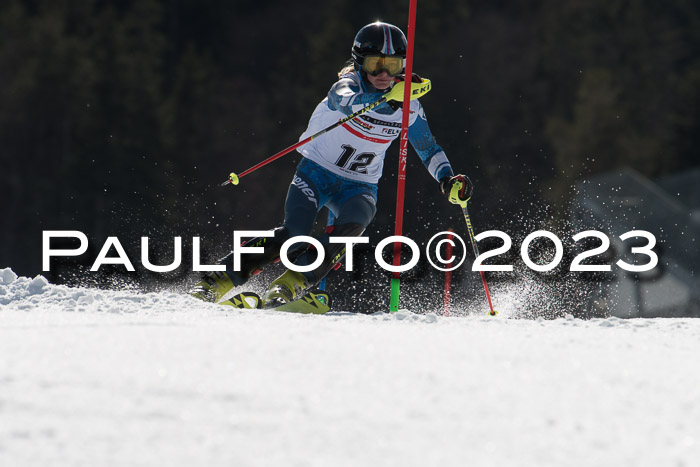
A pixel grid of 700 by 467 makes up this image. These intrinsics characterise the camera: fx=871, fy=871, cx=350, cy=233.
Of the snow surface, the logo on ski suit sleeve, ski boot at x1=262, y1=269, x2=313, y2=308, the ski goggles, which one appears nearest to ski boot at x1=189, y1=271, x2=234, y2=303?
ski boot at x1=262, y1=269, x2=313, y2=308

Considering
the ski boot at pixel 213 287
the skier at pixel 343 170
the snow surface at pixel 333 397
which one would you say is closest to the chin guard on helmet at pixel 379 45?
the skier at pixel 343 170

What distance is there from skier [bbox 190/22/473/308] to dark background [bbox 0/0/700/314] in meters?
11.0

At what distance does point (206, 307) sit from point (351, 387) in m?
1.58

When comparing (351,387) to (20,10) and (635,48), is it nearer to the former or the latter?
(20,10)

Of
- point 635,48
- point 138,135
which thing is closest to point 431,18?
point 635,48

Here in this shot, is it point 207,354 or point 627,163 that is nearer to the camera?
point 207,354

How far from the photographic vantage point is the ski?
12.8 ft

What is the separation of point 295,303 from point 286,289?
12 centimetres

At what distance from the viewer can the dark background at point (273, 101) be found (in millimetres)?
18250

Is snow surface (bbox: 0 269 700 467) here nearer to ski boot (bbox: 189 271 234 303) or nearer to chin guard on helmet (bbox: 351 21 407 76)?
ski boot (bbox: 189 271 234 303)

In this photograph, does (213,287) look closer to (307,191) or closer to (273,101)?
(307,191)

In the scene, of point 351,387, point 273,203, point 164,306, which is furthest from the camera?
point 273,203

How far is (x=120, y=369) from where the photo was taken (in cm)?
200

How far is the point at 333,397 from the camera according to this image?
6.15 feet
